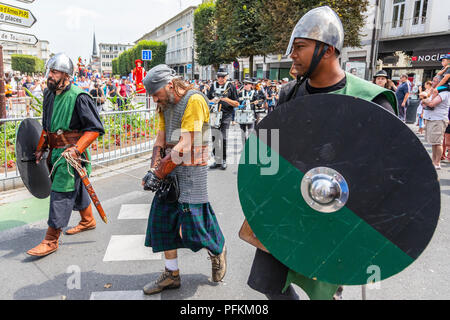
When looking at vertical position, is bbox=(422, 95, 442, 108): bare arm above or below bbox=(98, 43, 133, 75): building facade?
below

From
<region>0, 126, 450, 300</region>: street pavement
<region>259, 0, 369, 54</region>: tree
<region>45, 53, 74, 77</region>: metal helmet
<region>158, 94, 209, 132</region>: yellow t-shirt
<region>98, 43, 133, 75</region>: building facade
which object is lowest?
<region>0, 126, 450, 300</region>: street pavement

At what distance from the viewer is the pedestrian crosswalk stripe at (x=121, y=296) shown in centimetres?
263

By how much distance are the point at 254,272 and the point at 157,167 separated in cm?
105

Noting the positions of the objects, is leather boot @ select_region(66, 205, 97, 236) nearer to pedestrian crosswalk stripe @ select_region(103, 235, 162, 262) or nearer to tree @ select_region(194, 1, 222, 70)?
pedestrian crosswalk stripe @ select_region(103, 235, 162, 262)

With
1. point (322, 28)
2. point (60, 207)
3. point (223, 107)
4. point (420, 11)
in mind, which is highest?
point (420, 11)

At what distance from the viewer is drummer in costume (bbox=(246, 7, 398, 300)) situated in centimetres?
165

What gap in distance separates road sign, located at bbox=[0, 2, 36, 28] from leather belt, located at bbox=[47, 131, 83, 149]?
Answer: 3.28 meters

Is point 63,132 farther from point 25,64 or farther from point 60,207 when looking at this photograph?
point 25,64

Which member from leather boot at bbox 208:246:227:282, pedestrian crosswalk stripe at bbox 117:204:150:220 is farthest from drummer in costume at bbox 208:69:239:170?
leather boot at bbox 208:246:227:282

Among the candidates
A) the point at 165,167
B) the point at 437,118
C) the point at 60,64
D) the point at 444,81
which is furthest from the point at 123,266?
the point at 444,81

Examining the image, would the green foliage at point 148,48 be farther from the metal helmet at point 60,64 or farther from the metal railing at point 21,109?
the metal helmet at point 60,64

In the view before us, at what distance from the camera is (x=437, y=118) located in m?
6.55

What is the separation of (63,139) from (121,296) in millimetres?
1528
